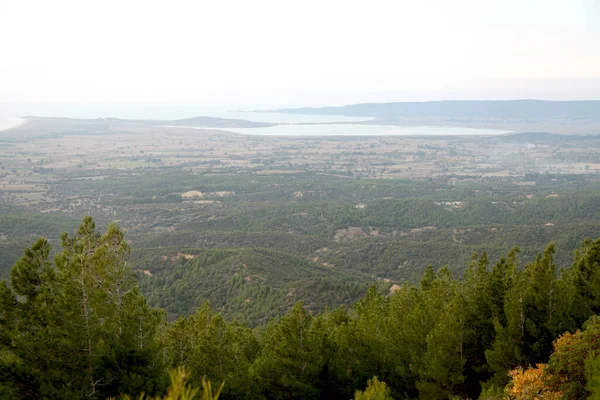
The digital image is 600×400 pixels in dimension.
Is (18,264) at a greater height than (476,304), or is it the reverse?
(18,264)

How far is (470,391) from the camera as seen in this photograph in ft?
65.2

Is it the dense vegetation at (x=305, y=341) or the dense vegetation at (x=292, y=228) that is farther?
the dense vegetation at (x=292, y=228)

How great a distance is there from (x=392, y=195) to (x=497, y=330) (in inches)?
4125

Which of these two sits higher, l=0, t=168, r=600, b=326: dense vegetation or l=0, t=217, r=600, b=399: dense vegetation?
l=0, t=217, r=600, b=399: dense vegetation

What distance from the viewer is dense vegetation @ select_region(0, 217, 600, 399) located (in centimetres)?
1473

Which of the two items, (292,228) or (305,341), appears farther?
(292,228)

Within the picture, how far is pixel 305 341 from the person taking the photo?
19812 millimetres

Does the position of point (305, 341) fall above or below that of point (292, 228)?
above

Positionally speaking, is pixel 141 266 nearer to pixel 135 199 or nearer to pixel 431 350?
pixel 431 350

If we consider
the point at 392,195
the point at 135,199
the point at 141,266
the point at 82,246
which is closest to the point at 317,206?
Answer: the point at 392,195

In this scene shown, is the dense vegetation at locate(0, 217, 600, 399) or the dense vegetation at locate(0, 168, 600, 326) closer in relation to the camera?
the dense vegetation at locate(0, 217, 600, 399)

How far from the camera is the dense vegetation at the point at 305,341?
14.7 m

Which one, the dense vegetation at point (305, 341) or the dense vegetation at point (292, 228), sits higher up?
the dense vegetation at point (305, 341)

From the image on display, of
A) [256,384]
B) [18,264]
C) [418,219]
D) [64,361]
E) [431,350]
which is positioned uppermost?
[18,264]
